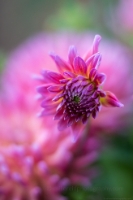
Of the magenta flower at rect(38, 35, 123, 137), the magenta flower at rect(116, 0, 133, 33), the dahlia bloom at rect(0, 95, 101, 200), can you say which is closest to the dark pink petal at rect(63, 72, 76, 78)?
the magenta flower at rect(38, 35, 123, 137)

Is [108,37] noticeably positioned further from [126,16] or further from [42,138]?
[42,138]

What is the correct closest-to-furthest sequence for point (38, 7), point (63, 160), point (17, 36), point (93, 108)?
point (93, 108)
point (63, 160)
point (38, 7)
point (17, 36)

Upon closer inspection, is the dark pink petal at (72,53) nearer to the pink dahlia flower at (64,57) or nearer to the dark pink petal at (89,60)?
the dark pink petal at (89,60)

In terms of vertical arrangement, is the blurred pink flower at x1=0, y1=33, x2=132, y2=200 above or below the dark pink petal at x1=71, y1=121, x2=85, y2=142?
above

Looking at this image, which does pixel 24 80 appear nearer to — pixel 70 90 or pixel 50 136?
pixel 50 136

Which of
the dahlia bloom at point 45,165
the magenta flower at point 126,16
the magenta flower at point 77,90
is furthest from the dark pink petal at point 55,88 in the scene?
the magenta flower at point 126,16

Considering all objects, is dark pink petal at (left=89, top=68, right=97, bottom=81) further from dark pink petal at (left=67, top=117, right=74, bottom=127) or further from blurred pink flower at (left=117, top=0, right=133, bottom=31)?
blurred pink flower at (left=117, top=0, right=133, bottom=31)

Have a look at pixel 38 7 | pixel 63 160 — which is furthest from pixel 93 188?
pixel 38 7
